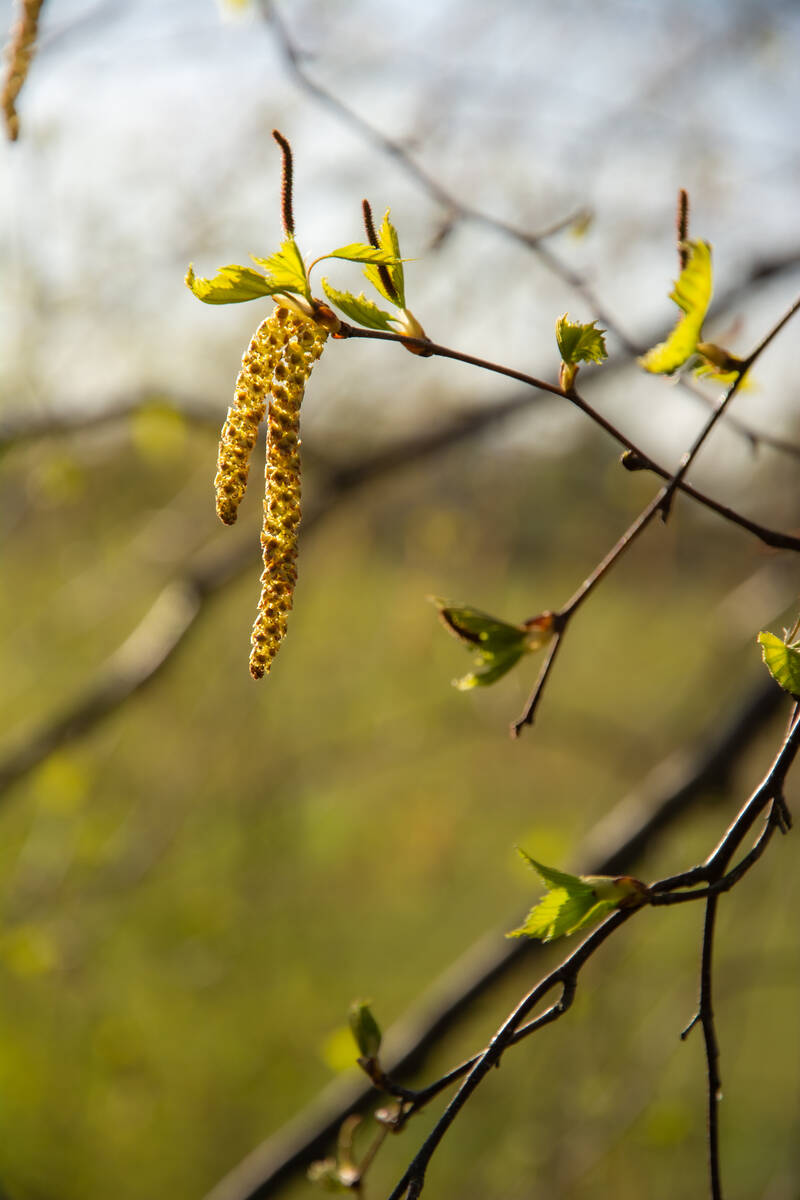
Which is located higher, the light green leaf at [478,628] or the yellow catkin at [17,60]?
the yellow catkin at [17,60]

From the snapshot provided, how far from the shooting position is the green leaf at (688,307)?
385mm

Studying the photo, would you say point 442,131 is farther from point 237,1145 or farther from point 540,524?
point 237,1145

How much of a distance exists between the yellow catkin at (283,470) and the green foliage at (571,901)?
15cm

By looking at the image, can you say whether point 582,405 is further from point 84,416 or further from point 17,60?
point 84,416

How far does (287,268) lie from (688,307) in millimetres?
161

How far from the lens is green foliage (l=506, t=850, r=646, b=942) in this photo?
43cm

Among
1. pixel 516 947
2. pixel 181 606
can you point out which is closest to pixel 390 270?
pixel 516 947

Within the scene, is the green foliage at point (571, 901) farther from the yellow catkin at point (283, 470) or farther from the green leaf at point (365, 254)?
the green leaf at point (365, 254)

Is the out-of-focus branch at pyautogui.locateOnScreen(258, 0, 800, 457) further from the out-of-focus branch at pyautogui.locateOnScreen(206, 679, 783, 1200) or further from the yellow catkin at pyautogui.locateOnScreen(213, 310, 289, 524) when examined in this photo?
the out-of-focus branch at pyautogui.locateOnScreen(206, 679, 783, 1200)

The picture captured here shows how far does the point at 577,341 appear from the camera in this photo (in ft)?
1.45

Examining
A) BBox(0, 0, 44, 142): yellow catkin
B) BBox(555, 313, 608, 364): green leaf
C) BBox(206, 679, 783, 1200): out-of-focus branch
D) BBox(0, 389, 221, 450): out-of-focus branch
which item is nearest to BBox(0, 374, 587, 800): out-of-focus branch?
BBox(0, 389, 221, 450): out-of-focus branch

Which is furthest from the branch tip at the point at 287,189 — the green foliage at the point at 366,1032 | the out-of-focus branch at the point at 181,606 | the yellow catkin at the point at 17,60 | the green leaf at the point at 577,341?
the out-of-focus branch at the point at 181,606

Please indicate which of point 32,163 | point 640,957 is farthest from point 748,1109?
point 32,163

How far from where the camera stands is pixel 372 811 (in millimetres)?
3902
